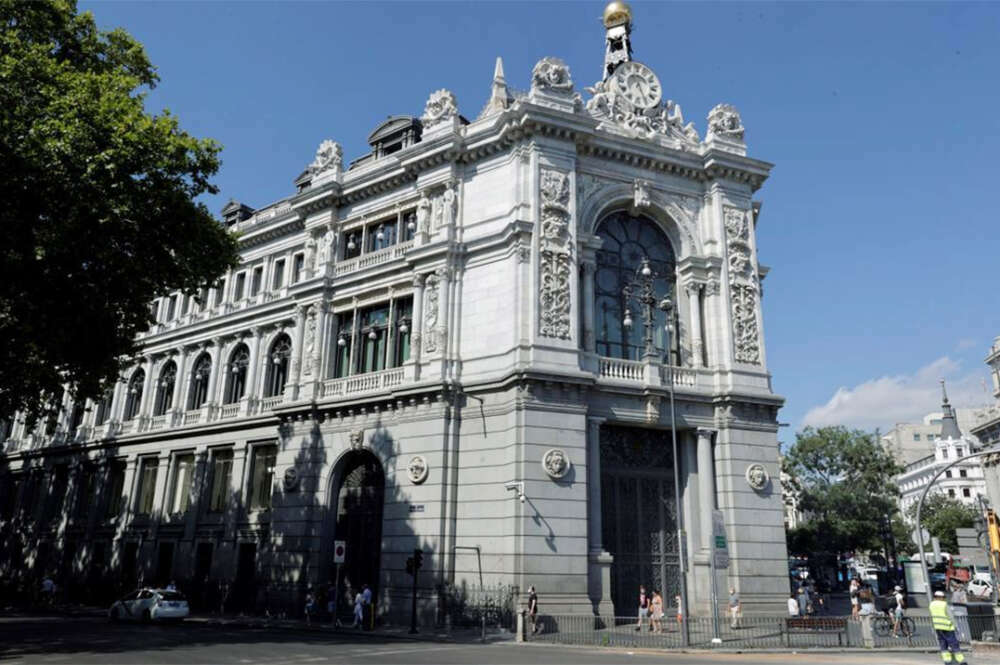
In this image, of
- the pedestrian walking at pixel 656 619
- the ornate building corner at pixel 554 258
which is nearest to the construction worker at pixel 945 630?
the pedestrian walking at pixel 656 619

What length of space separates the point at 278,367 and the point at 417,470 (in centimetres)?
1299

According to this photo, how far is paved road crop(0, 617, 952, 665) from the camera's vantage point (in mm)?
17312

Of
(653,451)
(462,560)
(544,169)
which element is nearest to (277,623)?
(462,560)

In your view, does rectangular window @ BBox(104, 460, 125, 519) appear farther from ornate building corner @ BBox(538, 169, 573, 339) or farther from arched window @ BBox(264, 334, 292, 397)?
ornate building corner @ BBox(538, 169, 573, 339)

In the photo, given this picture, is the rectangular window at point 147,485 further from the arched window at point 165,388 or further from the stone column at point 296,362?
the stone column at point 296,362

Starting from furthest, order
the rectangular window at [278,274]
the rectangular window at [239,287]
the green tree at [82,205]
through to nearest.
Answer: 1. the rectangular window at [239,287]
2. the rectangular window at [278,274]
3. the green tree at [82,205]

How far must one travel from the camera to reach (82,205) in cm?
2153

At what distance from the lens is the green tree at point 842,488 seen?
2218 inches

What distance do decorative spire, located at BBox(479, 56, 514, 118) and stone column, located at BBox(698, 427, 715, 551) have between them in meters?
16.2

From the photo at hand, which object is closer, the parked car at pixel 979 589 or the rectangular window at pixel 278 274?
the parked car at pixel 979 589

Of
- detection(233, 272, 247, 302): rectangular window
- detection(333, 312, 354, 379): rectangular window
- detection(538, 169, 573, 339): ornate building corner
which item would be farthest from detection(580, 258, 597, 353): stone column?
detection(233, 272, 247, 302): rectangular window

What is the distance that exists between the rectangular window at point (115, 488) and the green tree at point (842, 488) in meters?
50.0

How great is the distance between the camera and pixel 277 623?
29.5m

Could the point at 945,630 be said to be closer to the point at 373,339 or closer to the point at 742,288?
the point at 742,288
